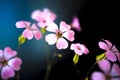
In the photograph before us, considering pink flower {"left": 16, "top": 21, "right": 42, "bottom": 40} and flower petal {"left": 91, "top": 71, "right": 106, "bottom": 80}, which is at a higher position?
pink flower {"left": 16, "top": 21, "right": 42, "bottom": 40}

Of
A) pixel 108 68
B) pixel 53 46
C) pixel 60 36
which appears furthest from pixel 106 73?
pixel 53 46

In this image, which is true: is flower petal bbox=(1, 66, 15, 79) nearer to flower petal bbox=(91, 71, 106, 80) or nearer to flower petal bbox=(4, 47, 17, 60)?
flower petal bbox=(4, 47, 17, 60)

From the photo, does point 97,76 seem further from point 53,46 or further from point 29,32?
point 53,46

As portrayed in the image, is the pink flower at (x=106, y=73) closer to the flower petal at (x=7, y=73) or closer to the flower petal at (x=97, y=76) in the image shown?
the flower petal at (x=97, y=76)

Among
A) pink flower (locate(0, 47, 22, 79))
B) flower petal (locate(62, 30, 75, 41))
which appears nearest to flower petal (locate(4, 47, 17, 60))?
pink flower (locate(0, 47, 22, 79))

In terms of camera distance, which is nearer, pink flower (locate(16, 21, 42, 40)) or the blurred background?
pink flower (locate(16, 21, 42, 40))
